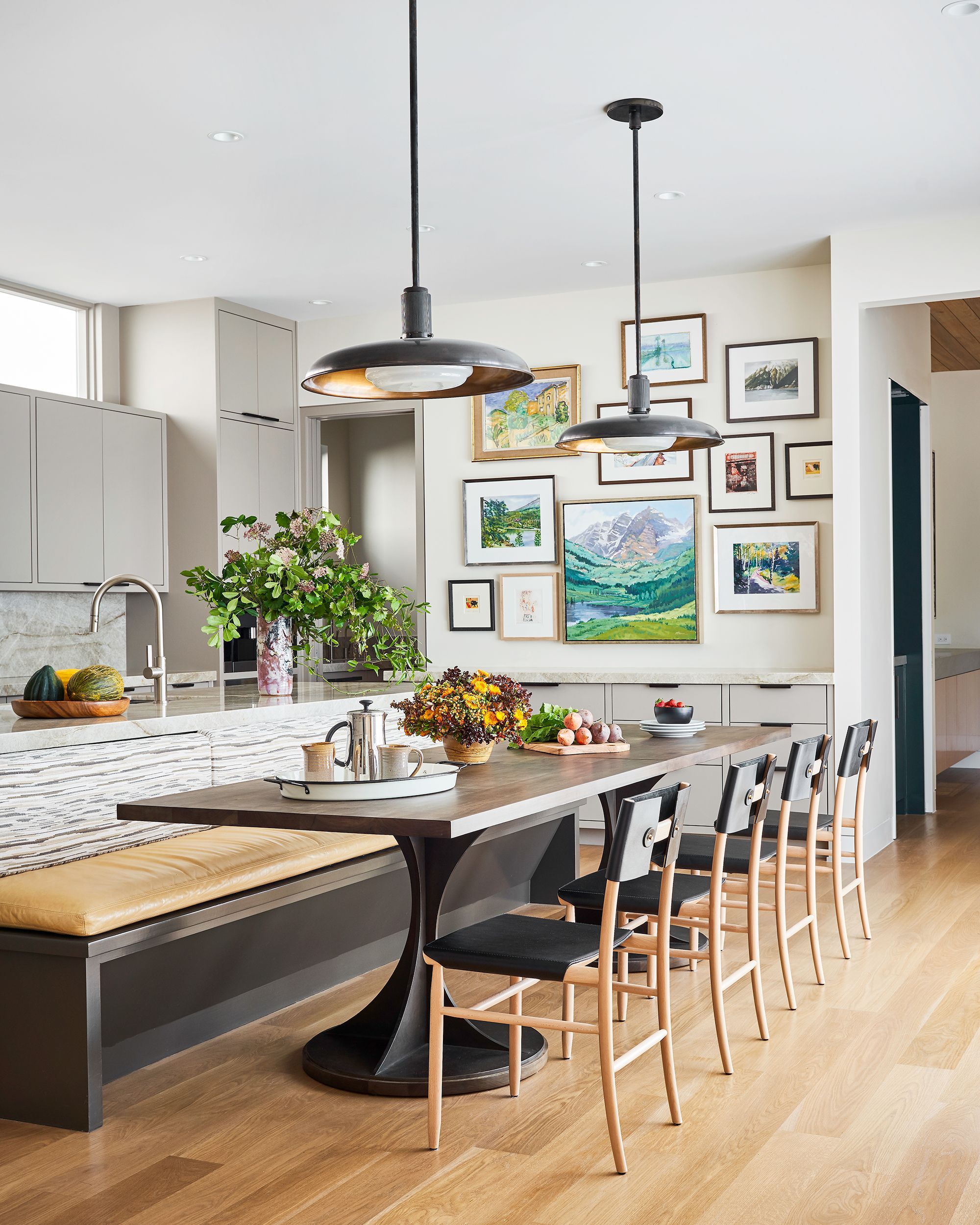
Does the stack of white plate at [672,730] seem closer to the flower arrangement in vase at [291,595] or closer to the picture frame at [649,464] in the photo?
the flower arrangement in vase at [291,595]

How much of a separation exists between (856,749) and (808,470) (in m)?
2.35

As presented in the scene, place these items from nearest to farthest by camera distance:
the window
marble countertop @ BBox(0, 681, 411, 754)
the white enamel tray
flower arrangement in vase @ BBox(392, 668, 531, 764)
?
the white enamel tray, marble countertop @ BBox(0, 681, 411, 754), flower arrangement in vase @ BBox(392, 668, 531, 764), the window

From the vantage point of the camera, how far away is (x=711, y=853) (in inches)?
150

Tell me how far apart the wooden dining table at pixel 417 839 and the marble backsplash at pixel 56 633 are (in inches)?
136

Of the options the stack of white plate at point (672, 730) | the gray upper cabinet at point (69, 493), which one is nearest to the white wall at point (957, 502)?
the stack of white plate at point (672, 730)

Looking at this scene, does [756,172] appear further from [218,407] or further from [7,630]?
[7,630]

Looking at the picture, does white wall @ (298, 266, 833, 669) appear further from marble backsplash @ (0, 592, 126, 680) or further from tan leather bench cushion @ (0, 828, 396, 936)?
tan leather bench cushion @ (0, 828, 396, 936)

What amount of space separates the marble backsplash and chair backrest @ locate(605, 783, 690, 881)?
4.16 metres

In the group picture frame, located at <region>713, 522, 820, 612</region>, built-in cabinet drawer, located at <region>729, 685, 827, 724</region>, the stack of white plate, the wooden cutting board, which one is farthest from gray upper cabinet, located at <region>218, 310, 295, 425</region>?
the wooden cutting board

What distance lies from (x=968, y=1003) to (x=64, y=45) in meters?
3.86

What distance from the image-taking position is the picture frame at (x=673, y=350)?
646 cm

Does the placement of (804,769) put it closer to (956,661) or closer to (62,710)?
(62,710)

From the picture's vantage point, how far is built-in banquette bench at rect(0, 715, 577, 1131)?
2.83 meters

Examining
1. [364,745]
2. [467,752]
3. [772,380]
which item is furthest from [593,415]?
[364,745]
